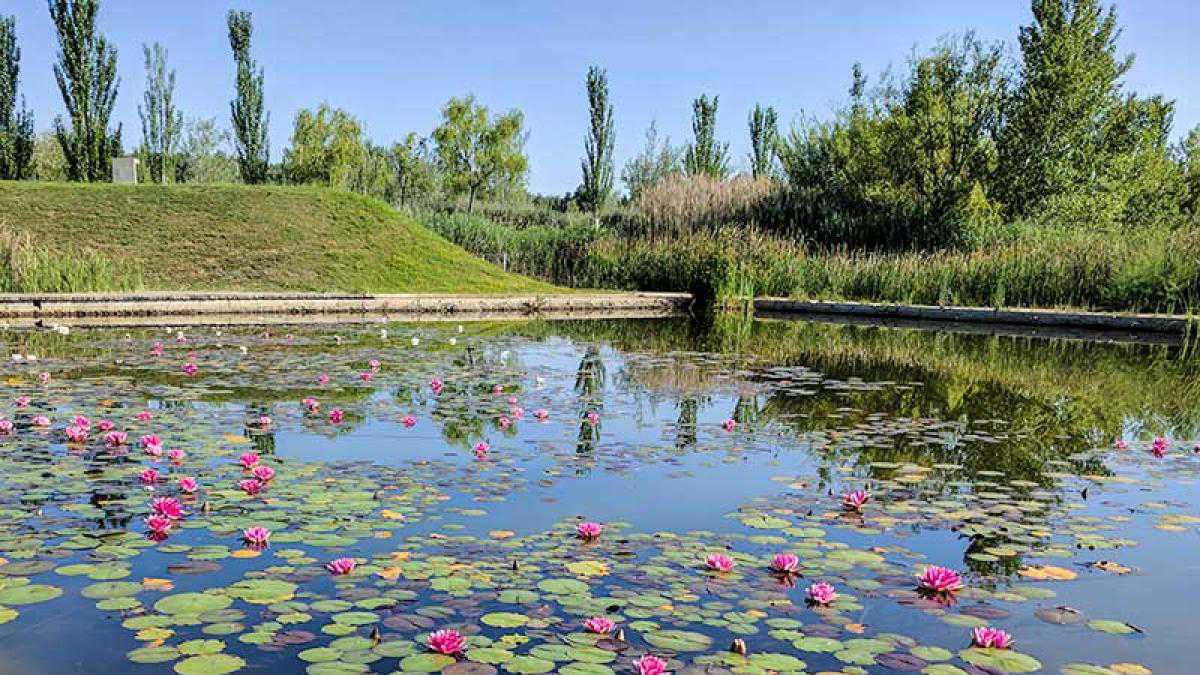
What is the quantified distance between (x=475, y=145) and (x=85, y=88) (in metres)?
16.5

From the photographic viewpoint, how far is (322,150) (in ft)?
131

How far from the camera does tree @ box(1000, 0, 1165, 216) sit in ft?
81.8

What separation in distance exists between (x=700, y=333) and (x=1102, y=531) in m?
10.6

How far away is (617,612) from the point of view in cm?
315

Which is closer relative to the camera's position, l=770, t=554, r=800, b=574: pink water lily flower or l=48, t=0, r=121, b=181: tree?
l=770, t=554, r=800, b=574: pink water lily flower

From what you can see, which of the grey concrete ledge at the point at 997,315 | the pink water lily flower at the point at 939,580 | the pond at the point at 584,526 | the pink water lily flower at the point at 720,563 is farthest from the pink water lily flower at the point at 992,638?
the grey concrete ledge at the point at 997,315

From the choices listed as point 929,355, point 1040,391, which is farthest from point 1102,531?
point 929,355

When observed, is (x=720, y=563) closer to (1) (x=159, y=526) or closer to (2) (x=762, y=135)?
(1) (x=159, y=526)

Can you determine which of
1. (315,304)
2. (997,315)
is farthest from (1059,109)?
(315,304)

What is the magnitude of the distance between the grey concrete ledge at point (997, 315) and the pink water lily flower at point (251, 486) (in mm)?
13125

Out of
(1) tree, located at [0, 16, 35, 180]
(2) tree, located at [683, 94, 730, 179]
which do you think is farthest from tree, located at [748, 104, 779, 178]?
(1) tree, located at [0, 16, 35, 180]

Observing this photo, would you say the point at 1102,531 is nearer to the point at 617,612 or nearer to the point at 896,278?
the point at 617,612

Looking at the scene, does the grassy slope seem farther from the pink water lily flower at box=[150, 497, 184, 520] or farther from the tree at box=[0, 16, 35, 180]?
the pink water lily flower at box=[150, 497, 184, 520]

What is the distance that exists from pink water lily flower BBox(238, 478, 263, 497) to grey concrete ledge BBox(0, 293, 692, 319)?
463 inches
